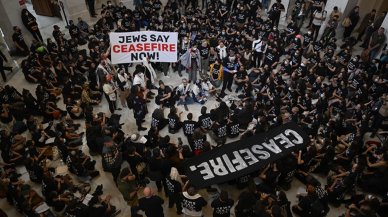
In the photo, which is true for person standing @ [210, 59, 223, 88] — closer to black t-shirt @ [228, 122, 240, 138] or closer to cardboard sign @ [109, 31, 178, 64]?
cardboard sign @ [109, 31, 178, 64]

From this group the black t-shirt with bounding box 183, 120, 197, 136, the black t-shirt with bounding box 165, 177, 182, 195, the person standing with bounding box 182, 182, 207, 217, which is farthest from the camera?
the black t-shirt with bounding box 183, 120, 197, 136

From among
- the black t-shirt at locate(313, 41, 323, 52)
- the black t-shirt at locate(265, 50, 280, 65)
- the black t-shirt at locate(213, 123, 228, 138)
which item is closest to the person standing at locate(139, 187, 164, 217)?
the black t-shirt at locate(213, 123, 228, 138)

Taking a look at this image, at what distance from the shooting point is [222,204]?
698 cm

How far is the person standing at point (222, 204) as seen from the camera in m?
6.88

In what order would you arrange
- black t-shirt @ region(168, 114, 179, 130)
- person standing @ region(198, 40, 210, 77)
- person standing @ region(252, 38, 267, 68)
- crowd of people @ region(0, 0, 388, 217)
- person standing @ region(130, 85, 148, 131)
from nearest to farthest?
crowd of people @ region(0, 0, 388, 217) < black t-shirt @ region(168, 114, 179, 130) < person standing @ region(130, 85, 148, 131) < person standing @ region(198, 40, 210, 77) < person standing @ region(252, 38, 267, 68)

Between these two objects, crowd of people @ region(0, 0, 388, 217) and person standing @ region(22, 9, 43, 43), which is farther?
person standing @ region(22, 9, 43, 43)

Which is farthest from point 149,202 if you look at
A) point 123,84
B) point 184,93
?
point 123,84

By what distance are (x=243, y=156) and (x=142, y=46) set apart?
20.3ft

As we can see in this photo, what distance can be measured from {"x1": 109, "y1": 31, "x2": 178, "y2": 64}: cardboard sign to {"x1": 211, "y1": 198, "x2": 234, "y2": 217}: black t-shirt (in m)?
6.73

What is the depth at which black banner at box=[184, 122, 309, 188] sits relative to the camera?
749cm

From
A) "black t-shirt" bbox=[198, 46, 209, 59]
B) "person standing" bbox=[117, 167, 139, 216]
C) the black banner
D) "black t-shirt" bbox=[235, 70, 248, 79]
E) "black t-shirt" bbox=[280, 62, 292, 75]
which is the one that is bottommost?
"person standing" bbox=[117, 167, 139, 216]

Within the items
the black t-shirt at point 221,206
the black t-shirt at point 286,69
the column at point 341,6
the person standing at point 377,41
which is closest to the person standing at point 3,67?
the black t-shirt at point 221,206

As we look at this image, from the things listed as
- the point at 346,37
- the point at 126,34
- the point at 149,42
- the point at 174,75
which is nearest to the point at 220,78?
the point at 174,75

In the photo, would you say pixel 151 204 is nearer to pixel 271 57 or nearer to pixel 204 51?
pixel 204 51
